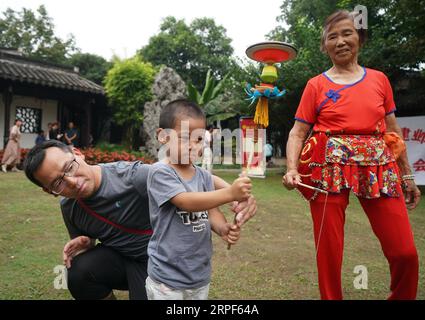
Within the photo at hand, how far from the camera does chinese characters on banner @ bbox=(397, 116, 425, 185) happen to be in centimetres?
874

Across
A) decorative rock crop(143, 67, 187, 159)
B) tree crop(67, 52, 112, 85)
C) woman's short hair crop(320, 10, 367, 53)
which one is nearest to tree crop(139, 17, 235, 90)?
tree crop(67, 52, 112, 85)

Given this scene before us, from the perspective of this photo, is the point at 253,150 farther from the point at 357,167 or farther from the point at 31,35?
the point at 31,35

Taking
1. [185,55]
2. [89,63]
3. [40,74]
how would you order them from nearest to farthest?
[40,74], [89,63], [185,55]

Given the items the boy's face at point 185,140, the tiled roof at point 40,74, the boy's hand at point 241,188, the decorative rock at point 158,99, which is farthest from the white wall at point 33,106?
the boy's hand at point 241,188

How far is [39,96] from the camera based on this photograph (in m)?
12.8

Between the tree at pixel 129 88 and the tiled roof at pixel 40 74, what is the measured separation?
1.19 meters

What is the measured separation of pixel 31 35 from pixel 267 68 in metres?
25.1

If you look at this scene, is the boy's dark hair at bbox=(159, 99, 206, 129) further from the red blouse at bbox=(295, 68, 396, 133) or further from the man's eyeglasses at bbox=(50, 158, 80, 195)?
the red blouse at bbox=(295, 68, 396, 133)

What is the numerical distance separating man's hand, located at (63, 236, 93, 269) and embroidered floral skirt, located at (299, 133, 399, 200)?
1338 millimetres

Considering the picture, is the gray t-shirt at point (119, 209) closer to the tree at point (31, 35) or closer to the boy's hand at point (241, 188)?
the boy's hand at point (241, 188)

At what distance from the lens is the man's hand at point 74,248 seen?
6.89 ft

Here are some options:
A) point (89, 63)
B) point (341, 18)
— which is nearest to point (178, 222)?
point (341, 18)

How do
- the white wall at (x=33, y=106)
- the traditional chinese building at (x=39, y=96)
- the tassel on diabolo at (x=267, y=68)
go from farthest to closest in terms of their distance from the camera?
the white wall at (x=33, y=106) → the traditional chinese building at (x=39, y=96) → the tassel on diabolo at (x=267, y=68)

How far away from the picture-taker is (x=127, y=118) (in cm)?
1566
